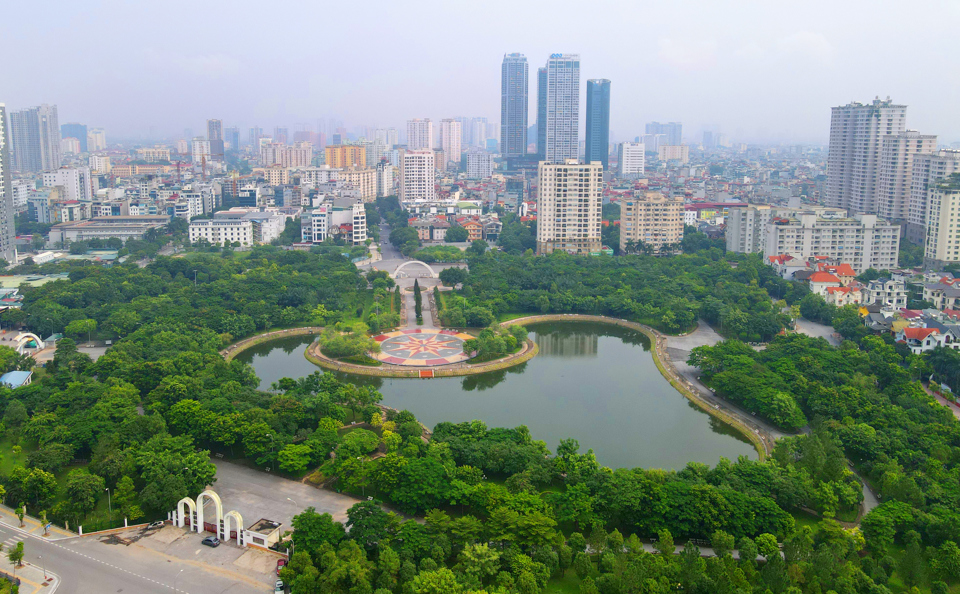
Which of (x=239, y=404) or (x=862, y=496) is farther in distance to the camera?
(x=239, y=404)

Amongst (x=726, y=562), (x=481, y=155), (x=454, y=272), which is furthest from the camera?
(x=481, y=155)

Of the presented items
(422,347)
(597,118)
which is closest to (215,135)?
(597,118)

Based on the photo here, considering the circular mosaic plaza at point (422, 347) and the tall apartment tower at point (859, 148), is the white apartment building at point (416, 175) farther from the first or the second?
the circular mosaic plaza at point (422, 347)

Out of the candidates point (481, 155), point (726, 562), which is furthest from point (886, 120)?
point (481, 155)

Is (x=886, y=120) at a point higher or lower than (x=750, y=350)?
higher

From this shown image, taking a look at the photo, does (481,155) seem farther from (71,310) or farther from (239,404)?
(239,404)

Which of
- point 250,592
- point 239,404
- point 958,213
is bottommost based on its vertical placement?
point 250,592
